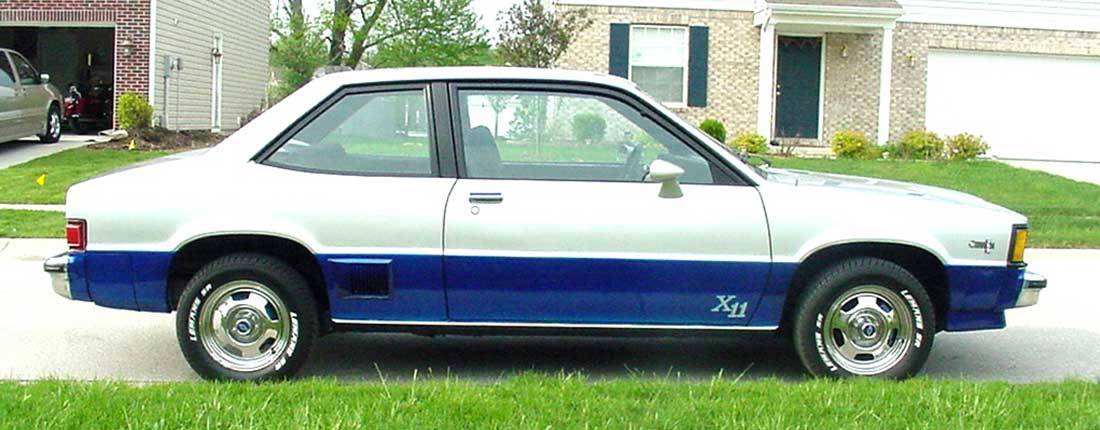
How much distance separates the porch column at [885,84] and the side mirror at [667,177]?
17.2 meters

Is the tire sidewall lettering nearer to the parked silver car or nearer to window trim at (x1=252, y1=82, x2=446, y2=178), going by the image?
window trim at (x1=252, y1=82, x2=446, y2=178)

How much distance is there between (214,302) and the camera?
5.79 meters

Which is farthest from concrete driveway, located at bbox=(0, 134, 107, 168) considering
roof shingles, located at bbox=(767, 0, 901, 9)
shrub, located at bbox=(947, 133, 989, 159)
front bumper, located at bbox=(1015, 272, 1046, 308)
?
front bumper, located at bbox=(1015, 272, 1046, 308)

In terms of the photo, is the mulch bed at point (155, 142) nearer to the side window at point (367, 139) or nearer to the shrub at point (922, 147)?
the shrub at point (922, 147)

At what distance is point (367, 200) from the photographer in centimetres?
577

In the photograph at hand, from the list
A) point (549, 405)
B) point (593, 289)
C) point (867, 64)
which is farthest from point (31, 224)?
point (867, 64)

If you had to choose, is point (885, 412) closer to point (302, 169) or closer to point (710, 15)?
point (302, 169)

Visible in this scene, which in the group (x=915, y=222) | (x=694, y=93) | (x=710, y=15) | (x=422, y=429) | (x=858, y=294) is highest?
(x=710, y=15)

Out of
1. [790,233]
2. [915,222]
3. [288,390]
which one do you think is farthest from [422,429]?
[915,222]

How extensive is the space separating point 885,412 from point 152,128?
1717 cm

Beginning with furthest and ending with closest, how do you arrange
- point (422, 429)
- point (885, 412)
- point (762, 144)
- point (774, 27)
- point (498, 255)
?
point (774, 27)
point (762, 144)
point (498, 255)
point (885, 412)
point (422, 429)

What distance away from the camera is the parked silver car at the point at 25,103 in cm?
1797

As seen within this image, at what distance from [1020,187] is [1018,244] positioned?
1071 centimetres

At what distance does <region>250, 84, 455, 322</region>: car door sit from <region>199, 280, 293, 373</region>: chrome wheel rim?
278mm
